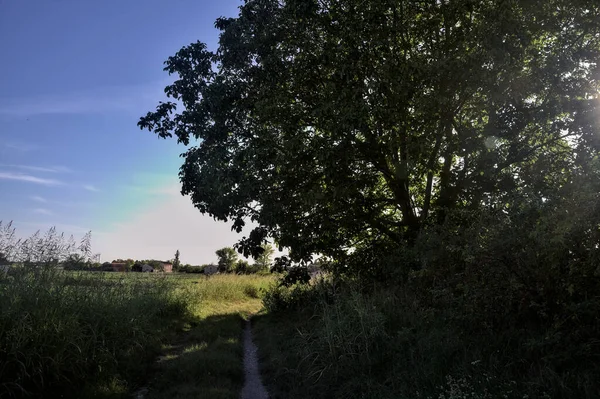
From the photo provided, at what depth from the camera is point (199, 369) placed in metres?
7.89

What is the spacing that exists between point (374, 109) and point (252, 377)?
6807mm

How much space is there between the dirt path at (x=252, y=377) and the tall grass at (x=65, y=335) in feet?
7.02

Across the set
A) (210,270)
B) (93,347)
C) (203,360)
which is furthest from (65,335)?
(210,270)

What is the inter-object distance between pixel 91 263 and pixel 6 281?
204 cm

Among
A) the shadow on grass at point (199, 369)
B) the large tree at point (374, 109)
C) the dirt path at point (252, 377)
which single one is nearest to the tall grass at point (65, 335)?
the shadow on grass at point (199, 369)

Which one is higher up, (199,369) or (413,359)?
(413,359)

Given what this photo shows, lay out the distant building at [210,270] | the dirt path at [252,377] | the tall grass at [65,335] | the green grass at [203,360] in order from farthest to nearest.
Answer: the distant building at [210,270] < the dirt path at [252,377] < the green grass at [203,360] < the tall grass at [65,335]

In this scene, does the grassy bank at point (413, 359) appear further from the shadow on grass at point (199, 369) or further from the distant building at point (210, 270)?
the distant building at point (210, 270)

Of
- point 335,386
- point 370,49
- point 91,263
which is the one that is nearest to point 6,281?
point 91,263

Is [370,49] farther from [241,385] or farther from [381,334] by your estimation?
[241,385]

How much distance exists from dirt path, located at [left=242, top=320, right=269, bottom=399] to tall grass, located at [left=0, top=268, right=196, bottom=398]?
2.14 meters

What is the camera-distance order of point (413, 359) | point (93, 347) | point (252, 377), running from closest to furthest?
point (413, 359) < point (93, 347) < point (252, 377)

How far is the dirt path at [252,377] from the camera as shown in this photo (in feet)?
23.7

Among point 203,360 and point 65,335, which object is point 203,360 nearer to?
point 203,360
